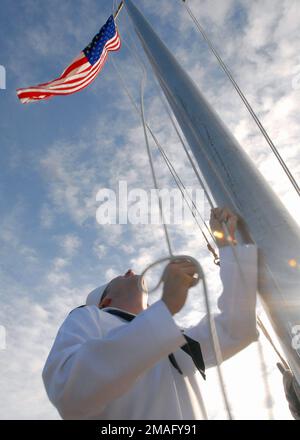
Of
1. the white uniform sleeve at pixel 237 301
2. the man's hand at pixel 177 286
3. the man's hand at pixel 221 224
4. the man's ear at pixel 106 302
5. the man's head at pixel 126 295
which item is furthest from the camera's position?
the man's ear at pixel 106 302

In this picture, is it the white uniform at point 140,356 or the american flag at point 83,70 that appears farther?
the american flag at point 83,70

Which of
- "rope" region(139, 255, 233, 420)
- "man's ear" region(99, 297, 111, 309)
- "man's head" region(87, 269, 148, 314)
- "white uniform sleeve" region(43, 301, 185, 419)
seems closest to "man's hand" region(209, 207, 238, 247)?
"rope" region(139, 255, 233, 420)

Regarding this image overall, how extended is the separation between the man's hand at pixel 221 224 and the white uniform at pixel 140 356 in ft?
0.31

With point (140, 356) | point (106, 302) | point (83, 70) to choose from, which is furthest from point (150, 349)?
point (83, 70)

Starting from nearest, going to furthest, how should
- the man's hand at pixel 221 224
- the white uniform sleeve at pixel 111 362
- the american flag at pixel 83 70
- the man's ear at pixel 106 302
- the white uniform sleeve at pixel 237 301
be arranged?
the white uniform sleeve at pixel 111 362 → the white uniform sleeve at pixel 237 301 → the man's hand at pixel 221 224 → the man's ear at pixel 106 302 → the american flag at pixel 83 70

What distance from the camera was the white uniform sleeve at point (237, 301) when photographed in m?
2.29

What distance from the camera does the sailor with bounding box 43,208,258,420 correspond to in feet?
6.42

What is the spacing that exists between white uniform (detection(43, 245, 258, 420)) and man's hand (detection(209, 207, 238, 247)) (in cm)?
10

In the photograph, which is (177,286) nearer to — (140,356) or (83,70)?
(140,356)

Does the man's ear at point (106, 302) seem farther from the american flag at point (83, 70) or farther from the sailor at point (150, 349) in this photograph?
the american flag at point (83, 70)

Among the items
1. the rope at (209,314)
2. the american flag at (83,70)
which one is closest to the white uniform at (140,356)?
the rope at (209,314)

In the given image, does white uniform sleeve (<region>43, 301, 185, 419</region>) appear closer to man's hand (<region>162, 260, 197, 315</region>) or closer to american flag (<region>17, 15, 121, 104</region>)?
man's hand (<region>162, 260, 197, 315</region>)

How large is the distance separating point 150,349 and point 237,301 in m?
0.83
